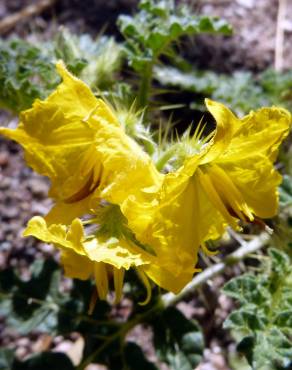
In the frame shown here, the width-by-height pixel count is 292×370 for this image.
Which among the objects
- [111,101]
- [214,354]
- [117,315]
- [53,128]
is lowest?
[214,354]

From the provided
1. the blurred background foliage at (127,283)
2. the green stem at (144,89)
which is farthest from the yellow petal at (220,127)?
the green stem at (144,89)

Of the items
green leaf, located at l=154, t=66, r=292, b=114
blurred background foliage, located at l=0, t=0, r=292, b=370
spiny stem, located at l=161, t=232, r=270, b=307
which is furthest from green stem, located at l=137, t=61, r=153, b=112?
spiny stem, located at l=161, t=232, r=270, b=307

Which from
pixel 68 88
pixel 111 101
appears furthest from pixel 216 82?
pixel 68 88

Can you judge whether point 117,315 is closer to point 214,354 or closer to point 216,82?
point 214,354

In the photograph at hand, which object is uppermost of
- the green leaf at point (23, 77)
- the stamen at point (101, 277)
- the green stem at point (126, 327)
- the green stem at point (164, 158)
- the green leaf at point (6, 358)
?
the green leaf at point (23, 77)

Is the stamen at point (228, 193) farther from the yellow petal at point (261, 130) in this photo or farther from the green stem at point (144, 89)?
the green stem at point (144, 89)

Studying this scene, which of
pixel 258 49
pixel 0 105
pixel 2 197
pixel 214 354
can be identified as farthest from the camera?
pixel 258 49

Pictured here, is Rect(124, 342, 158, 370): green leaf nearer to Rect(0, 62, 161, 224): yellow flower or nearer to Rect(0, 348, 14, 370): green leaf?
Rect(0, 348, 14, 370): green leaf

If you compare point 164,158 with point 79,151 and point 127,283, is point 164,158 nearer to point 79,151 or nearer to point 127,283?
point 79,151
